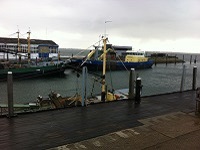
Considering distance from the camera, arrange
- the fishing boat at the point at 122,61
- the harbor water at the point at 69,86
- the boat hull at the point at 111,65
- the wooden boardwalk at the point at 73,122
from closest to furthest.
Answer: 1. the wooden boardwalk at the point at 73,122
2. the harbor water at the point at 69,86
3. the boat hull at the point at 111,65
4. the fishing boat at the point at 122,61

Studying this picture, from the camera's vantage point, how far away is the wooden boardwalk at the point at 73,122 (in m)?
4.32

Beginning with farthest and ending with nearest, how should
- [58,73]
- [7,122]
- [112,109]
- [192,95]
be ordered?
[58,73] < [192,95] < [112,109] < [7,122]

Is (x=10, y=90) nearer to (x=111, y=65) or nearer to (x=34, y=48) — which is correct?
(x=111, y=65)

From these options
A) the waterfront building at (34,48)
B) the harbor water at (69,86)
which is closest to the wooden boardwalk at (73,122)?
the harbor water at (69,86)

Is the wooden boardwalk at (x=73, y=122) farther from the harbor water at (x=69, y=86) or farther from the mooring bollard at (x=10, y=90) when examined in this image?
the harbor water at (x=69, y=86)

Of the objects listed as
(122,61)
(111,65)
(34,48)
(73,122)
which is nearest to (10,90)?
(73,122)

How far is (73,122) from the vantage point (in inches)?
213

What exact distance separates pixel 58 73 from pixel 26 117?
3520cm

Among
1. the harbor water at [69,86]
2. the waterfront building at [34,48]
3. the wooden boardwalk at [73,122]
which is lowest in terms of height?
the harbor water at [69,86]

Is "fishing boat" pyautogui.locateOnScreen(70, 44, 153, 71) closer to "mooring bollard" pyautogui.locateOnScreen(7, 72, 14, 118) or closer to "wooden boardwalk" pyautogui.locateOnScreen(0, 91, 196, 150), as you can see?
"wooden boardwalk" pyautogui.locateOnScreen(0, 91, 196, 150)

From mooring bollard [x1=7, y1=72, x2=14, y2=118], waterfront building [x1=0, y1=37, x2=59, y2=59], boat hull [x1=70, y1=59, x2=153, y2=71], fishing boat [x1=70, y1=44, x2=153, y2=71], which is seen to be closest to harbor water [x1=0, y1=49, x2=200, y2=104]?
mooring bollard [x1=7, y1=72, x2=14, y2=118]

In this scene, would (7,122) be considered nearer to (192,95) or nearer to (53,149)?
(53,149)

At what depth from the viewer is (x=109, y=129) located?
498cm

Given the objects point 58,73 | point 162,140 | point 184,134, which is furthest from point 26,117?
point 58,73
